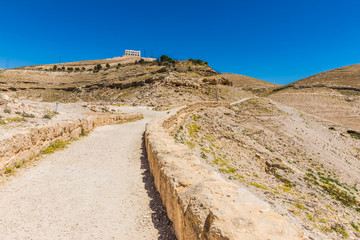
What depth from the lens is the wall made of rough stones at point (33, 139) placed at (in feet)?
16.1

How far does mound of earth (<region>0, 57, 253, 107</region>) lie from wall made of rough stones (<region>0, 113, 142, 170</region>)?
790 inches

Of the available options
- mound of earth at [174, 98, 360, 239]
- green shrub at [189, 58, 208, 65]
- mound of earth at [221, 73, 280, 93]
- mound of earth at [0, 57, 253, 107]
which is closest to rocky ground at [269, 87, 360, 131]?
mound of earth at [0, 57, 253, 107]

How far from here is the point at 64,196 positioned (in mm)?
4227

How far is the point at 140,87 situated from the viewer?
1491 inches

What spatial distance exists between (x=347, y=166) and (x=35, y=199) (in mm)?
18920

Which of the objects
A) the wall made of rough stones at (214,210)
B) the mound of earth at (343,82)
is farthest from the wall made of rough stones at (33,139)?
the mound of earth at (343,82)

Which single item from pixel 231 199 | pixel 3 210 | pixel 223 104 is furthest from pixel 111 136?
pixel 223 104

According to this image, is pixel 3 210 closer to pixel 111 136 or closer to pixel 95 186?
pixel 95 186

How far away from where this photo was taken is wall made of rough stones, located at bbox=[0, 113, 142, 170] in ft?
16.1

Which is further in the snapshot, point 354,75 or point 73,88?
point 354,75

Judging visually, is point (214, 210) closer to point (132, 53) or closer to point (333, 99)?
point (333, 99)

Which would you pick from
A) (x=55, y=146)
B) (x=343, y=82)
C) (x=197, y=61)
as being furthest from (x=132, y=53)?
(x=55, y=146)

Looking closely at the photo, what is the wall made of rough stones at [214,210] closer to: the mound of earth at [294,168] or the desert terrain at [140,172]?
the desert terrain at [140,172]

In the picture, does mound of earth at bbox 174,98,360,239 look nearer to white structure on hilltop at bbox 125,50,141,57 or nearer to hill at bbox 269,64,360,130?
hill at bbox 269,64,360,130
